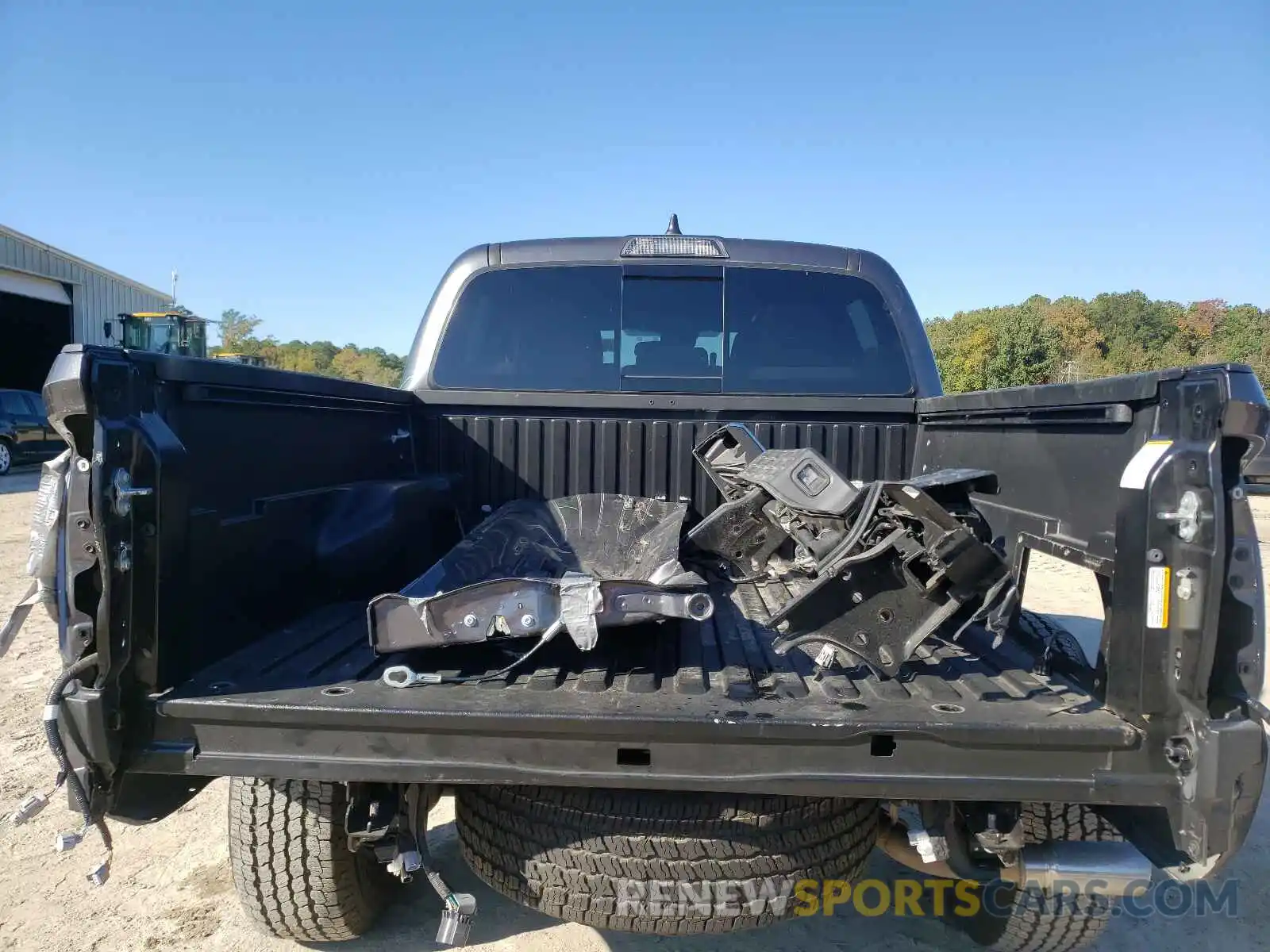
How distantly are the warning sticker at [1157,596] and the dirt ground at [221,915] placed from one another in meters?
1.66

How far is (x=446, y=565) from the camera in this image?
256 centimetres

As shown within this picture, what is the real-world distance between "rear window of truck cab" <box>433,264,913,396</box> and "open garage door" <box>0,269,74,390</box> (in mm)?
25684

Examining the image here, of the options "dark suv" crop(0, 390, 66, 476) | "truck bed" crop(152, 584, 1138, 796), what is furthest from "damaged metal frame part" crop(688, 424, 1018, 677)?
"dark suv" crop(0, 390, 66, 476)

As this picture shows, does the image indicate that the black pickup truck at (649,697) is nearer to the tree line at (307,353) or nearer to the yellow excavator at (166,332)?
the yellow excavator at (166,332)

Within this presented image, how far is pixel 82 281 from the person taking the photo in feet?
81.5

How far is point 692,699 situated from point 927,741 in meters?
0.52

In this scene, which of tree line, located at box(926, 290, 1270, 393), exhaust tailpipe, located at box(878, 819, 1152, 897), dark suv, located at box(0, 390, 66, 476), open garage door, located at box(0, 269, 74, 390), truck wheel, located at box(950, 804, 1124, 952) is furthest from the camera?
tree line, located at box(926, 290, 1270, 393)

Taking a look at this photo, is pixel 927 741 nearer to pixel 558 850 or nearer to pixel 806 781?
pixel 806 781

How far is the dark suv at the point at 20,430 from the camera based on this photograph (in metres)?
16.9

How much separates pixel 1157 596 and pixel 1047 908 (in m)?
1.23

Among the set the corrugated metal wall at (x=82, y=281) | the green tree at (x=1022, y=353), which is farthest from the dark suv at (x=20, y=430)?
the green tree at (x=1022, y=353)

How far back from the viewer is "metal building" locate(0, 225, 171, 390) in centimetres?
2266

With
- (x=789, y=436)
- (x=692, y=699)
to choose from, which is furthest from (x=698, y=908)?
(x=789, y=436)

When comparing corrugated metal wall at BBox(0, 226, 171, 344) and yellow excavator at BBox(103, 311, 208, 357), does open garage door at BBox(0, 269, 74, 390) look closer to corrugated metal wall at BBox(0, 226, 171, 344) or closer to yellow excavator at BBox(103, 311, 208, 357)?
corrugated metal wall at BBox(0, 226, 171, 344)
